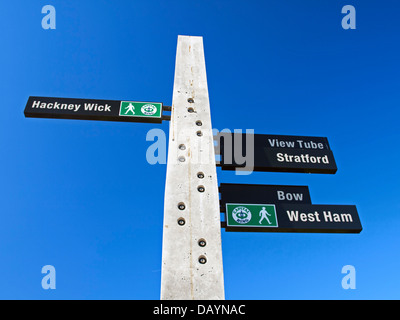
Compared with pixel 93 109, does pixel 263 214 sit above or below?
below

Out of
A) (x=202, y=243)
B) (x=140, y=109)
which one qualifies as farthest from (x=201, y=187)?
(x=140, y=109)

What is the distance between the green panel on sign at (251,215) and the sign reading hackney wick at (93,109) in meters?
1.88

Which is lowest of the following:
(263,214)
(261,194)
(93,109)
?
(263,214)

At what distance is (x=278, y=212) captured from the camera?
4.48 metres

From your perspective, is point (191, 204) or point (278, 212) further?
point (278, 212)

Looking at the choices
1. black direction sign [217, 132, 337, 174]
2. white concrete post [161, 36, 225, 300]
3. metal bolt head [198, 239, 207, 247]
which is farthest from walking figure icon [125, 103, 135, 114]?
metal bolt head [198, 239, 207, 247]

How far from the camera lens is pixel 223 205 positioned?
4430 mm

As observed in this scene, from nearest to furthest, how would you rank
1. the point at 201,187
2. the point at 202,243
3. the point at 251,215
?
the point at 202,243
the point at 201,187
the point at 251,215

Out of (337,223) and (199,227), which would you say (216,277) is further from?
(337,223)

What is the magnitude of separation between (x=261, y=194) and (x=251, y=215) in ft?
1.63

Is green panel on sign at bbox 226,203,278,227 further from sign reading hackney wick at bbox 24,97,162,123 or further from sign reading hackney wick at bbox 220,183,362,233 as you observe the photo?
sign reading hackney wick at bbox 24,97,162,123

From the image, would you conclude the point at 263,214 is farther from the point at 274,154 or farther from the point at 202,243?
the point at 202,243
